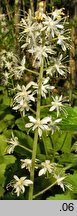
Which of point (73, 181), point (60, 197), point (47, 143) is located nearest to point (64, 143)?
point (47, 143)

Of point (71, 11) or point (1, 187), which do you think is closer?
point (1, 187)

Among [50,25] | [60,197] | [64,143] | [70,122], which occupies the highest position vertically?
[50,25]

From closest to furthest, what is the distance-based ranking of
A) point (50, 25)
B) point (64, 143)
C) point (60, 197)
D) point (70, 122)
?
point (50, 25) → point (60, 197) → point (70, 122) → point (64, 143)

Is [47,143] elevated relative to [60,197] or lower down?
elevated

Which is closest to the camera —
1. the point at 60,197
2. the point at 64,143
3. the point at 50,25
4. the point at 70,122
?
the point at 50,25

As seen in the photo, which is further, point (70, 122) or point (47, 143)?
point (47, 143)

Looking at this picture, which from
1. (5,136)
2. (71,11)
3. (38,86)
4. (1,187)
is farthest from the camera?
(71,11)

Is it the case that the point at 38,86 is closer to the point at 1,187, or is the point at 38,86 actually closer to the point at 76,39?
the point at 1,187

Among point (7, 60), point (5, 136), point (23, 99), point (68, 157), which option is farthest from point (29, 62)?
point (23, 99)

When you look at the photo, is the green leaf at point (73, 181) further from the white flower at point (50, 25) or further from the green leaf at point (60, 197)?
the white flower at point (50, 25)

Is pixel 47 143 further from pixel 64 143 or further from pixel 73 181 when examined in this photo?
pixel 73 181

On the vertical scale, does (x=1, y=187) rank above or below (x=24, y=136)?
below
